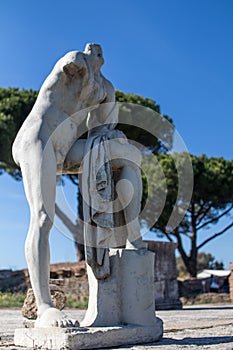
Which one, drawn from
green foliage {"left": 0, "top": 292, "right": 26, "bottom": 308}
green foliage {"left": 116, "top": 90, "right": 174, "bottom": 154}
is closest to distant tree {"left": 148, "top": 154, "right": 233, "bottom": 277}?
green foliage {"left": 116, "top": 90, "right": 174, "bottom": 154}

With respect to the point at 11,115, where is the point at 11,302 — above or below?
below

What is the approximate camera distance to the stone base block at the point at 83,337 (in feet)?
8.64

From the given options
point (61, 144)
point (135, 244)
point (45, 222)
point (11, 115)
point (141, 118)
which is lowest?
point (135, 244)

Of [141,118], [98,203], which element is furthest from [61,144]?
[141,118]

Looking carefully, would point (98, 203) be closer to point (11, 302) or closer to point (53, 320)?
point (53, 320)

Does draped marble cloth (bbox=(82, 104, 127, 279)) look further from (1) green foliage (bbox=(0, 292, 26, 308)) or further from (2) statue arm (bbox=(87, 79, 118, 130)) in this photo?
(1) green foliage (bbox=(0, 292, 26, 308))

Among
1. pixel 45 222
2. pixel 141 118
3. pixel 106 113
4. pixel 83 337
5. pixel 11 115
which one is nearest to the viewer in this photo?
pixel 83 337

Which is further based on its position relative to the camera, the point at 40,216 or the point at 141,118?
the point at 141,118

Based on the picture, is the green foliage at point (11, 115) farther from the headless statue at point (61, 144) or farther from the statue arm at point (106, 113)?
the headless statue at point (61, 144)

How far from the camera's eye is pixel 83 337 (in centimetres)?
269

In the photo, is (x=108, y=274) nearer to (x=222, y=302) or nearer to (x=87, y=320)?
(x=87, y=320)

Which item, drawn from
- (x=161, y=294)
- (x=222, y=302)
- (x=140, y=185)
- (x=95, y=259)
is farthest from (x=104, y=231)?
(x=222, y=302)

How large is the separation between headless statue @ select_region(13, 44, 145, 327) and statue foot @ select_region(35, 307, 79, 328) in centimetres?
10

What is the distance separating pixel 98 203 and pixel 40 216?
0.41 meters
